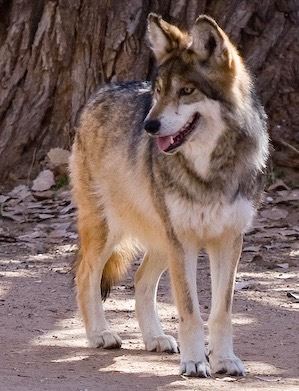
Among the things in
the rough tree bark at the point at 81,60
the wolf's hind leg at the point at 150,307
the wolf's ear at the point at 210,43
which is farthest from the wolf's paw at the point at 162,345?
the rough tree bark at the point at 81,60

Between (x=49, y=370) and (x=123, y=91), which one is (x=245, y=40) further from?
(x=49, y=370)

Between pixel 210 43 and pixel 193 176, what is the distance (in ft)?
2.62

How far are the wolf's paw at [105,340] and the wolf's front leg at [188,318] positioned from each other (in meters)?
0.82

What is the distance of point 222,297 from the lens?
6.73 metres

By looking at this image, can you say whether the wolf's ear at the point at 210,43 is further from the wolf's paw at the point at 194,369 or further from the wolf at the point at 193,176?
the wolf's paw at the point at 194,369

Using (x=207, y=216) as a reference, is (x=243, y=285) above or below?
below

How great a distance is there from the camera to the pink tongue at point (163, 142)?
6.41 metres

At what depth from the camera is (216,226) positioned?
21.6ft

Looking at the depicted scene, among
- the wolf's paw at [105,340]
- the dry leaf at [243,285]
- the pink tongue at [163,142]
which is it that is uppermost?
the pink tongue at [163,142]

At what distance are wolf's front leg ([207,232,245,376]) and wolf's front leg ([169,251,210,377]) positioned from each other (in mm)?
159

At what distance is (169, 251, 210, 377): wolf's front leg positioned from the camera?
6449 millimetres

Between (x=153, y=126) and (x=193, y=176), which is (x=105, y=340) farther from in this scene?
(x=153, y=126)

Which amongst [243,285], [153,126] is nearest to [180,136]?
[153,126]

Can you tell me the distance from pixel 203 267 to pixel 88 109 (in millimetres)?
2337
